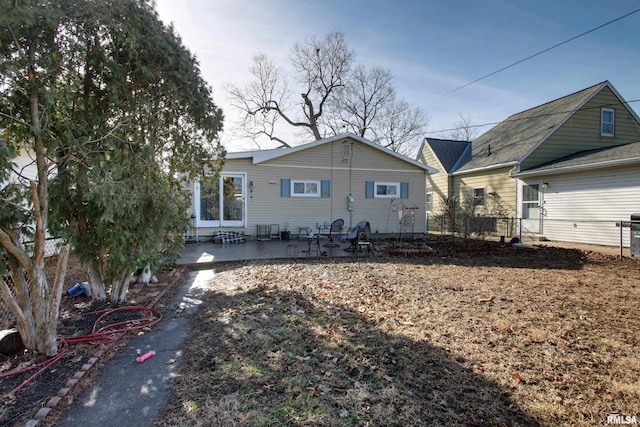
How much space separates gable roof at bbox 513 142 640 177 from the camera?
966cm

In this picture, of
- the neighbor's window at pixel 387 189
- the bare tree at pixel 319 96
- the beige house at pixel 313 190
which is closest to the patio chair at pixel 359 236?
the beige house at pixel 313 190

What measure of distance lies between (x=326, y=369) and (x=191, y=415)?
42.8 inches

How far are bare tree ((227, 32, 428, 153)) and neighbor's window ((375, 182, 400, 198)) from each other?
568 inches

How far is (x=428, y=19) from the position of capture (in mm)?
10352

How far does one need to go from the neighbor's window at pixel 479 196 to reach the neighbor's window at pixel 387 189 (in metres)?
5.01

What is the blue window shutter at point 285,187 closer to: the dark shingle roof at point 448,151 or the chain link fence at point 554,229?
the chain link fence at point 554,229

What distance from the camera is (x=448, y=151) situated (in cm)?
1841

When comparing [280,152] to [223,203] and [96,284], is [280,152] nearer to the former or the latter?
[223,203]

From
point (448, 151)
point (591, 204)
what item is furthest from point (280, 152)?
point (448, 151)

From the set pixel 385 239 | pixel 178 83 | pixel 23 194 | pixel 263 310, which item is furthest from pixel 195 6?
pixel 385 239

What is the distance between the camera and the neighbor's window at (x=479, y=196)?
15222mm

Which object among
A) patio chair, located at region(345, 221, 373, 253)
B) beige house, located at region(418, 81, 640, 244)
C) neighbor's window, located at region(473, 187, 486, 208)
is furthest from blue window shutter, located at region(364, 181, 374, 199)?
neighbor's window, located at region(473, 187, 486, 208)

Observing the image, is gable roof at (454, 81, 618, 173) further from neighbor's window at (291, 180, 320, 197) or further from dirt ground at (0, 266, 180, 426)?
dirt ground at (0, 266, 180, 426)

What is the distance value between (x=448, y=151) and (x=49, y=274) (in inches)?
729
